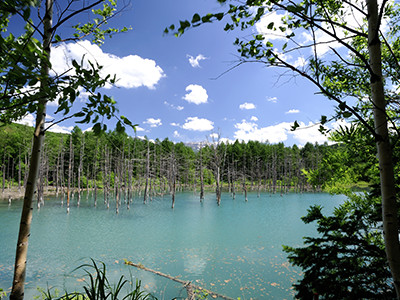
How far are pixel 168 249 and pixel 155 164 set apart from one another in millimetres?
31197

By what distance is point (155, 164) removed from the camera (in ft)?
141

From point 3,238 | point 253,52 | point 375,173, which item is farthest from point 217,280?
point 3,238

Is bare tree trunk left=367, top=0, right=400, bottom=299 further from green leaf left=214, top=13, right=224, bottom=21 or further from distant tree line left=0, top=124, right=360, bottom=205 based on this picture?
distant tree line left=0, top=124, right=360, bottom=205

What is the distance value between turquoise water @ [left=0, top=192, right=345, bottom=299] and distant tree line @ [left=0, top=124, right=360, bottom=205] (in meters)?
10.1

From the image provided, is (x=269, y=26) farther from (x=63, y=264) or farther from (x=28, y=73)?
(x=63, y=264)

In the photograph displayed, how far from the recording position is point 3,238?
1468 centimetres

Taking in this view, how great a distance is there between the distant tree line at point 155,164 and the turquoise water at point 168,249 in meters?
10.1

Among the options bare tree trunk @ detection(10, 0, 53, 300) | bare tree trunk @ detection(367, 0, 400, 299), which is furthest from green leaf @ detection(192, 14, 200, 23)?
bare tree trunk @ detection(10, 0, 53, 300)

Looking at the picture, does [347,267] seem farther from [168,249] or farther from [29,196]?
[168,249]

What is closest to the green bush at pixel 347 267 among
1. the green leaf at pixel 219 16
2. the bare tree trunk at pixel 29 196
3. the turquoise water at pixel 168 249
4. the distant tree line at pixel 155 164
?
the green leaf at pixel 219 16

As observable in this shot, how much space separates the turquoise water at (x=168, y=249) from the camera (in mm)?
8453

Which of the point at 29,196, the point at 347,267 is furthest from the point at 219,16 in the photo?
the point at 347,267

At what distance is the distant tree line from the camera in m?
33.9

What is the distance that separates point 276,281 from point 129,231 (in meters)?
11.6
